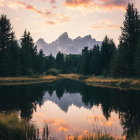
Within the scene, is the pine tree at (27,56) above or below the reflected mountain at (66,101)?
above

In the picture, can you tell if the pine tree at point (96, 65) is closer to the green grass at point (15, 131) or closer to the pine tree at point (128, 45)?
the pine tree at point (128, 45)

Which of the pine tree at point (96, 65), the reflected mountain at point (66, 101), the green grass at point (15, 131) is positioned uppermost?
the pine tree at point (96, 65)

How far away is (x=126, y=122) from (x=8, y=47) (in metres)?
65.4

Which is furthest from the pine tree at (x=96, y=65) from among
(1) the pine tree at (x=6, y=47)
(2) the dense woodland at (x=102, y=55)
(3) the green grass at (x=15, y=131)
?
(3) the green grass at (x=15, y=131)

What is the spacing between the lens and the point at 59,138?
49.8ft

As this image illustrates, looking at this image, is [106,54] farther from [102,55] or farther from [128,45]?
[128,45]

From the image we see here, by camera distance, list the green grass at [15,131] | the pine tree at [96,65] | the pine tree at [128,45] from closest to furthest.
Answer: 1. the green grass at [15,131]
2. the pine tree at [128,45]
3. the pine tree at [96,65]

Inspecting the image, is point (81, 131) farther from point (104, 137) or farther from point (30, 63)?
point (30, 63)

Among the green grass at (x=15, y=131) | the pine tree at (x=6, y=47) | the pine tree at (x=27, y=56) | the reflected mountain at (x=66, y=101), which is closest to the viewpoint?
the green grass at (x=15, y=131)

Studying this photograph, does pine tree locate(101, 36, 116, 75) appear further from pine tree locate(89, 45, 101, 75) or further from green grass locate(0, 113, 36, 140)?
green grass locate(0, 113, 36, 140)

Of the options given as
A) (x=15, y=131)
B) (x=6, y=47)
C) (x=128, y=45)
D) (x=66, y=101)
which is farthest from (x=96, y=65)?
(x=15, y=131)

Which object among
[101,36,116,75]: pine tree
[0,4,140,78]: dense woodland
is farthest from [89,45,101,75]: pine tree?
[101,36,116,75]: pine tree

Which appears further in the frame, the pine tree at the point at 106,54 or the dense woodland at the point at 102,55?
the pine tree at the point at 106,54

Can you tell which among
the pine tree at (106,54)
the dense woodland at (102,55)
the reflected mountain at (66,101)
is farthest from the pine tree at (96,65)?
the reflected mountain at (66,101)
